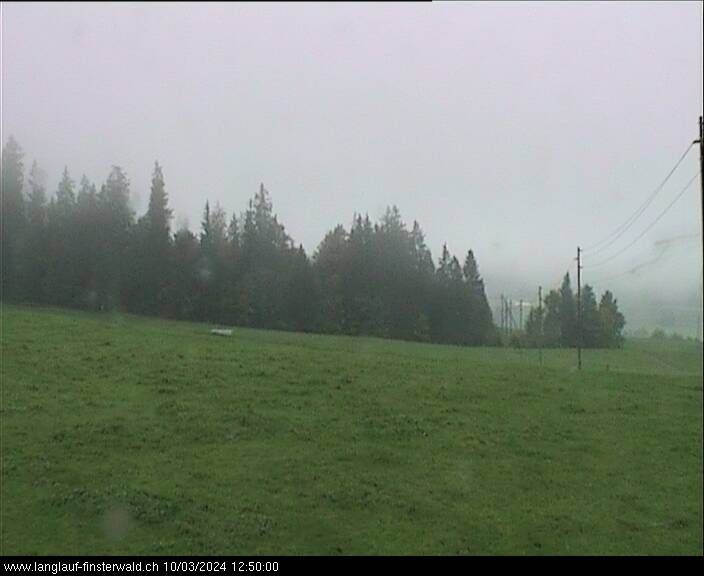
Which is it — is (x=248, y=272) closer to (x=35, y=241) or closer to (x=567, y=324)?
(x=35, y=241)

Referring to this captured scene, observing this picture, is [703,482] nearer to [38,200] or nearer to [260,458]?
[260,458]

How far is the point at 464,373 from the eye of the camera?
1310 centimetres

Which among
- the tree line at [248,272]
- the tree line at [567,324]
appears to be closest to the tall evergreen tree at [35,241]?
the tree line at [248,272]

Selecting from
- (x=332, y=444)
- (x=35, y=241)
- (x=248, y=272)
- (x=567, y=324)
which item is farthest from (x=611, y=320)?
(x=35, y=241)

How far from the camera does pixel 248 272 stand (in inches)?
422

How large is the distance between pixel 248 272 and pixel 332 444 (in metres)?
2.52

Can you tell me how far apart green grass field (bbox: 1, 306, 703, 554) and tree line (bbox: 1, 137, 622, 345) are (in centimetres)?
44

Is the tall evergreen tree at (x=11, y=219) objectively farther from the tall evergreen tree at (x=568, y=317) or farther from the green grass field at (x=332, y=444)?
the tall evergreen tree at (x=568, y=317)

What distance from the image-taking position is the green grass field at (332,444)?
25.8 feet

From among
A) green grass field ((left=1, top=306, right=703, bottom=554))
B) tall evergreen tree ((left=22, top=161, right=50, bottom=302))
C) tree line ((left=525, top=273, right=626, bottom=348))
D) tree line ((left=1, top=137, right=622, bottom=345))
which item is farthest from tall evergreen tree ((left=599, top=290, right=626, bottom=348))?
tall evergreen tree ((left=22, top=161, right=50, bottom=302))

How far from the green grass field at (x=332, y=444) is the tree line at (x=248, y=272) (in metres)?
0.44

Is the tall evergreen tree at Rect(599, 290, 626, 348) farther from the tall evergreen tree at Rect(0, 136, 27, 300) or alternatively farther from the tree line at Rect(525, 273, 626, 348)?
the tall evergreen tree at Rect(0, 136, 27, 300)

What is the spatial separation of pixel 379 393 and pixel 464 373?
1434 millimetres

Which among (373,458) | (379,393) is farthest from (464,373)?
(373,458)
